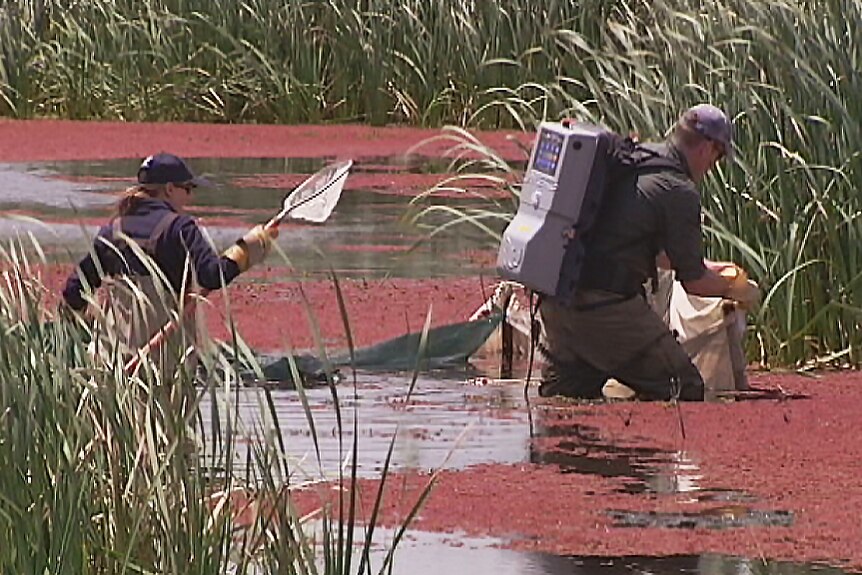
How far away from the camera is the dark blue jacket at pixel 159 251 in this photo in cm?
823

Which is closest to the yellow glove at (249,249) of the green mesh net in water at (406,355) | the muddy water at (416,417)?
the muddy water at (416,417)

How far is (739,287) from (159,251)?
2513mm

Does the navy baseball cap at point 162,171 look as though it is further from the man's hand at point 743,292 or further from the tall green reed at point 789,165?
the man's hand at point 743,292

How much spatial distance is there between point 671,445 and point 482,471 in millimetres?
858

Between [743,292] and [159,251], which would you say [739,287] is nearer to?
[743,292]

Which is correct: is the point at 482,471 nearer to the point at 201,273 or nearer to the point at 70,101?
the point at 201,273

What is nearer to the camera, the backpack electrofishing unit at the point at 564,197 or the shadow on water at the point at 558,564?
the shadow on water at the point at 558,564

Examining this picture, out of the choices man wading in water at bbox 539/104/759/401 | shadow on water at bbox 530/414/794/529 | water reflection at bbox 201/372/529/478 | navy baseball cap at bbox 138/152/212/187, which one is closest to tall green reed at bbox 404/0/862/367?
man wading in water at bbox 539/104/759/401

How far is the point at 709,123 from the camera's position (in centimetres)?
973

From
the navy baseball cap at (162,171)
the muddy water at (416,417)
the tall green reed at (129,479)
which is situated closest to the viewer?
the tall green reed at (129,479)

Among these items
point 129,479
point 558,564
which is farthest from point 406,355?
point 129,479

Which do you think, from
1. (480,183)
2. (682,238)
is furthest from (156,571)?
(480,183)

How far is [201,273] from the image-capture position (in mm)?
8281

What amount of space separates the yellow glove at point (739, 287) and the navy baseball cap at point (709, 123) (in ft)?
1.53
